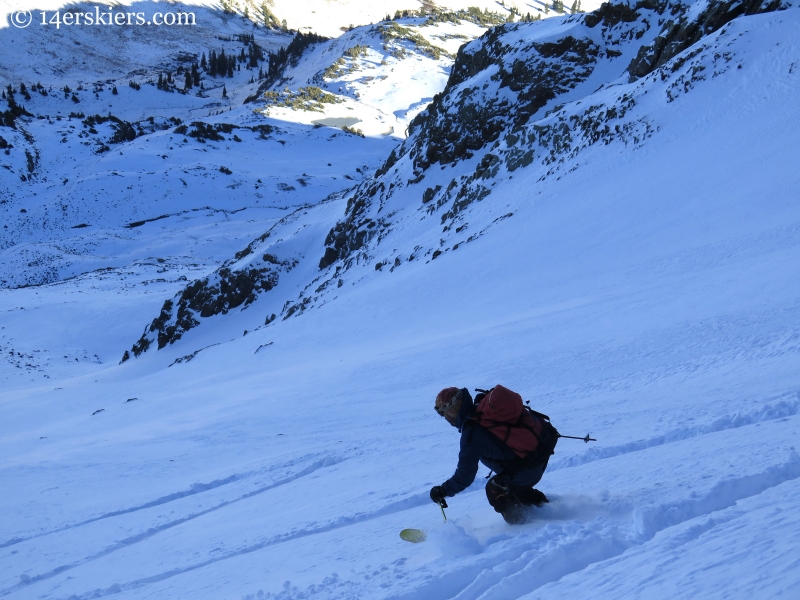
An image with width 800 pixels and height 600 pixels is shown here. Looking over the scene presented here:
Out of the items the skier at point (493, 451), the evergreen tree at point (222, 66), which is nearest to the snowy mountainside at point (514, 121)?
the skier at point (493, 451)

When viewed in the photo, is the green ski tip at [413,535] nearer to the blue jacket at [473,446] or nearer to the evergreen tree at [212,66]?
the blue jacket at [473,446]

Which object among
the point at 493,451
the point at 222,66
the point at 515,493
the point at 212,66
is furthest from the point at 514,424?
the point at 222,66

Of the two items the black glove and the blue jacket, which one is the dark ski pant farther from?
the black glove

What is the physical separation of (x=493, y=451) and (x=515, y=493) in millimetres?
451

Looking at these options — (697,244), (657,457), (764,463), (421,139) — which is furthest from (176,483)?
(421,139)

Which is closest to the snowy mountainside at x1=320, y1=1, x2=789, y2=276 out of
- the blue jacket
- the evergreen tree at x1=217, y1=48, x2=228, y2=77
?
the blue jacket

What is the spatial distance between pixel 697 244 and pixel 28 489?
38.4 ft

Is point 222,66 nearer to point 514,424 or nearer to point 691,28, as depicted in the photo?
point 691,28

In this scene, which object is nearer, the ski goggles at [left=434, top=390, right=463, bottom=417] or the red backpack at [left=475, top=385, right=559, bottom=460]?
the red backpack at [left=475, top=385, right=559, bottom=460]

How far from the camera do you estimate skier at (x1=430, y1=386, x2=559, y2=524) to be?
12.3 feet

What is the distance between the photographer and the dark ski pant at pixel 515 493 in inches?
153

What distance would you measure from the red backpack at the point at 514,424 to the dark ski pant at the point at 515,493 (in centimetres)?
16

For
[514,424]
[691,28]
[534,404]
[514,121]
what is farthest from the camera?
[514,121]

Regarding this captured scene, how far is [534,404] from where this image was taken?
23.5 feet
